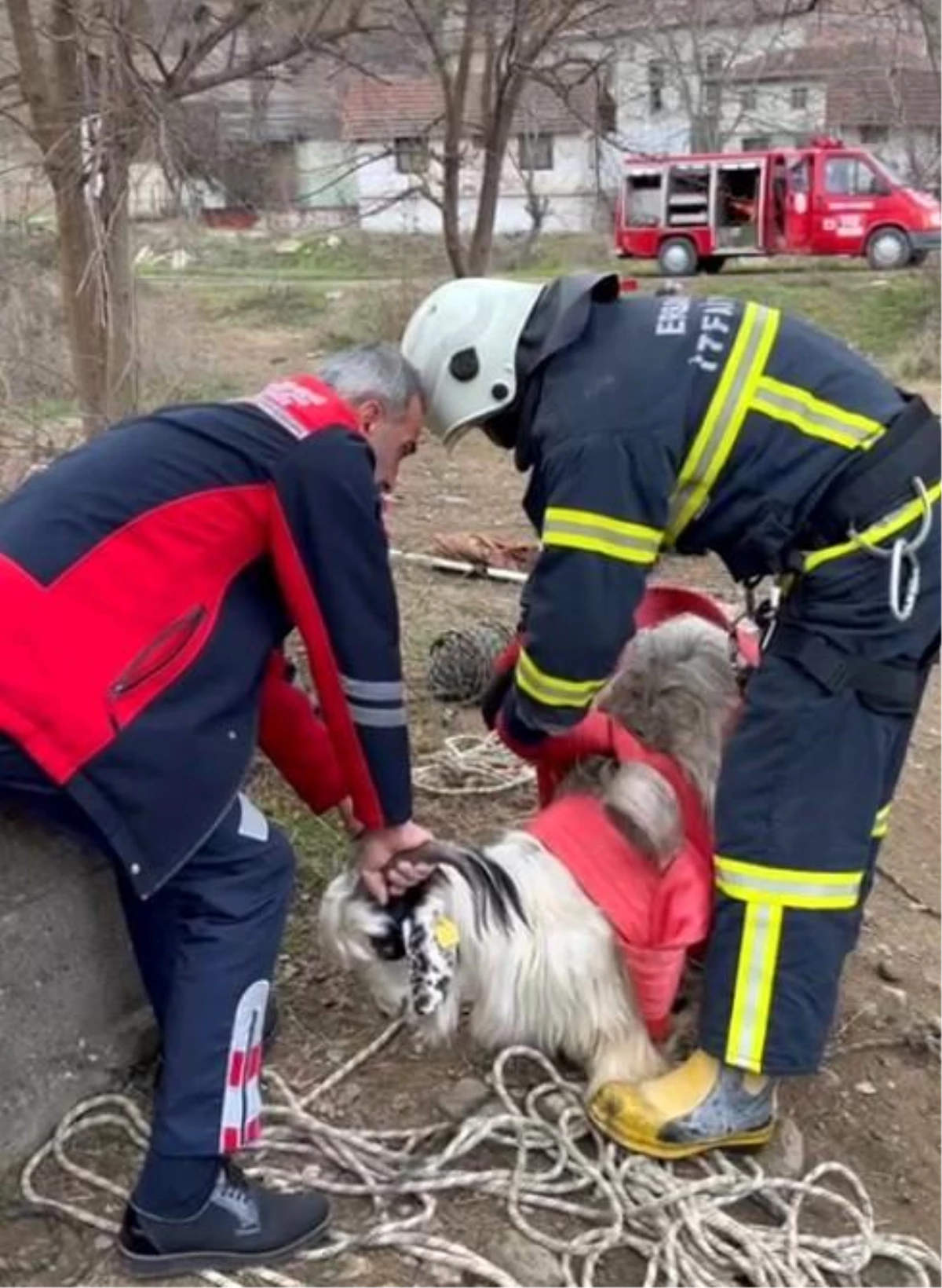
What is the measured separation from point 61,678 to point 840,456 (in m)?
1.41

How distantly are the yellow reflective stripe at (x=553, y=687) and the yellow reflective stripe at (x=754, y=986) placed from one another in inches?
19.4

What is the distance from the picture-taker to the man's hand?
2.93 m

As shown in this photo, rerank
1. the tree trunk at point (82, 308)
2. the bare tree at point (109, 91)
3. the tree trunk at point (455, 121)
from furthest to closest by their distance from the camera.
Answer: the tree trunk at point (455, 121) → the tree trunk at point (82, 308) → the bare tree at point (109, 91)

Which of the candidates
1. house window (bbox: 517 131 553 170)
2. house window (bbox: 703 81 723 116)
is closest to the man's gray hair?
house window (bbox: 517 131 553 170)

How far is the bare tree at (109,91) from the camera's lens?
4992mm

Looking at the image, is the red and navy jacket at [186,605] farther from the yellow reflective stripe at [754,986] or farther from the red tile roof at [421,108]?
the red tile roof at [421,108]

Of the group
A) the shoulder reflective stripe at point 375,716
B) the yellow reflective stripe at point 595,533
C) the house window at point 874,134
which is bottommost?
the house window at point 874,134

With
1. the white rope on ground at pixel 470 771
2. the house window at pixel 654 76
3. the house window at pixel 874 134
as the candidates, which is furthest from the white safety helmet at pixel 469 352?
the house window at pixel 874 134

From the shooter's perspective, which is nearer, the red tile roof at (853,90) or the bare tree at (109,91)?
the bare tree at (109,91)

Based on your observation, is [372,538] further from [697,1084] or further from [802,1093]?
[802,1093]

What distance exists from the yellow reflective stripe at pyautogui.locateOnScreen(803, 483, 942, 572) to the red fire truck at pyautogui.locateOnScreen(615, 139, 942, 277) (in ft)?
73.4

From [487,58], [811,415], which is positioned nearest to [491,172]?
[487,58]

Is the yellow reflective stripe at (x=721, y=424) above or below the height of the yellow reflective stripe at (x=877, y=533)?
Answer: above

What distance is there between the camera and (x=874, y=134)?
31.7 m
